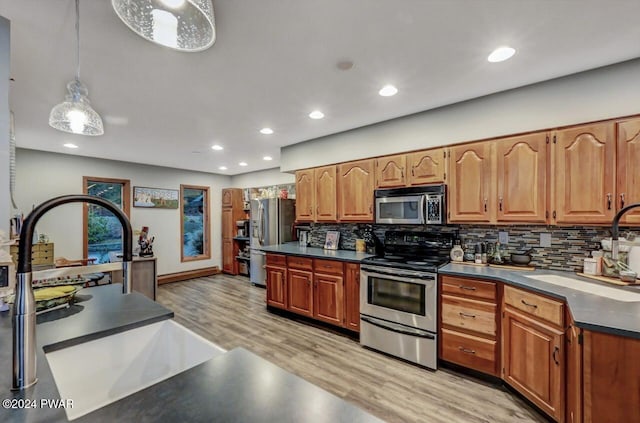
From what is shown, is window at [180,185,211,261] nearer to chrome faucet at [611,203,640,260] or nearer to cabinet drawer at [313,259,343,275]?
cabinet drawer at [313,259,343,275]

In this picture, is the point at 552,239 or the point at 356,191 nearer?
the point at 552,239

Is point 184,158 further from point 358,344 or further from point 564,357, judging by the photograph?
point 564,357

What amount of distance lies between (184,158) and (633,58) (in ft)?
19.0

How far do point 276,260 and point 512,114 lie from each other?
3198 millimetres

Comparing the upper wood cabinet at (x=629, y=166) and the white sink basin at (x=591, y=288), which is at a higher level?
the upper wood cabinet at (x=629, y=166)

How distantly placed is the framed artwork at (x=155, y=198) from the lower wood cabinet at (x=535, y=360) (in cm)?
623

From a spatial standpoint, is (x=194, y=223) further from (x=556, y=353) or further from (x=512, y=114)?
(x=556, y=353)

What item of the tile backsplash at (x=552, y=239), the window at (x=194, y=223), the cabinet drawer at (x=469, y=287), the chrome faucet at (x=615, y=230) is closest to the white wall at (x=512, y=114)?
the chrome faucet at (x=615, y=230)

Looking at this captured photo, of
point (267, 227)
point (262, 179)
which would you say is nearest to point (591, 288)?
point (267, 227)

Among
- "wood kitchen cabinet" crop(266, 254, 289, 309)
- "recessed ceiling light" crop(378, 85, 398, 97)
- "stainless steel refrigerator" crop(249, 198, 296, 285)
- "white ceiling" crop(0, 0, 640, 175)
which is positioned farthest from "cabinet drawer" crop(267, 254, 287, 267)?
"recessed ceiling light" crop(378, 85, 398, 97)

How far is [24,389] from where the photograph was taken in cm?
73

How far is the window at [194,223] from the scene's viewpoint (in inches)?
251

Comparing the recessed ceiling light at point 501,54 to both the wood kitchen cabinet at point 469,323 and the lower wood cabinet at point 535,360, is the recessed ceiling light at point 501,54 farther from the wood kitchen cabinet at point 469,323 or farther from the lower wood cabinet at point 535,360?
the lower wood cabinet at point 535,360

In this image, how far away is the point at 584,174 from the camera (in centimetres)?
216
